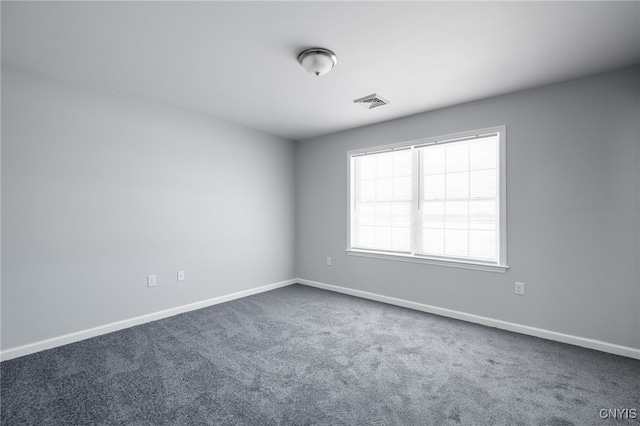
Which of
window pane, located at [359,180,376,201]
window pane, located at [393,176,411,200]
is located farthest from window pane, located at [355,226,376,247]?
window pane, located at [393,176,411,200]

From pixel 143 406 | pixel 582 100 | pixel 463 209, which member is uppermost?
pixel 582 100

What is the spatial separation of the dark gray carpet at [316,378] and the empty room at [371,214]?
2cm

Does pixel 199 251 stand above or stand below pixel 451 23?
below

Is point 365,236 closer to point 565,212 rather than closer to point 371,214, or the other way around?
point 371,214

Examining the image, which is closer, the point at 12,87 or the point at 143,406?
the point at 143,406

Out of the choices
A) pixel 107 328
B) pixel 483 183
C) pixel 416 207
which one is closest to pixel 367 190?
pixel 416 207

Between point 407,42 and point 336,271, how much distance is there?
10.9ft

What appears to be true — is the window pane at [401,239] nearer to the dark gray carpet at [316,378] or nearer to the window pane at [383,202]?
the window pane at [383,202]

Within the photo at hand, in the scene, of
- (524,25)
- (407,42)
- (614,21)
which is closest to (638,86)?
(614,21)

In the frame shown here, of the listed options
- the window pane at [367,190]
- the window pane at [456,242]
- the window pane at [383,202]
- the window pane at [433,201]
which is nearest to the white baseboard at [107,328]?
the window pane at [383,202]

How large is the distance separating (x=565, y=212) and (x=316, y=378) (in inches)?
110

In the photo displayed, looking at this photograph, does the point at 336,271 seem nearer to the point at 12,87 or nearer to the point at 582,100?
the point at 582,100

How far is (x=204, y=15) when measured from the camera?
6.23 feet

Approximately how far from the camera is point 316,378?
7.14 ft
